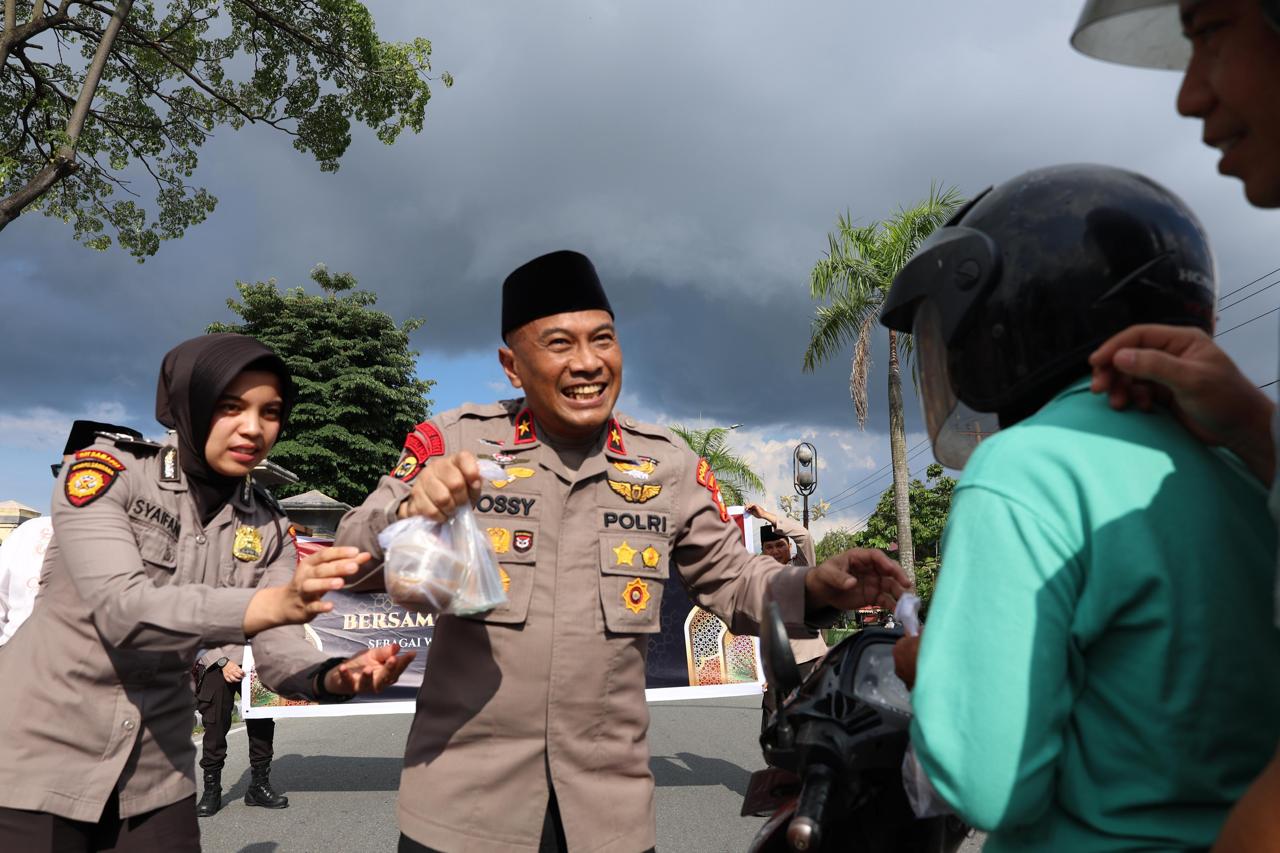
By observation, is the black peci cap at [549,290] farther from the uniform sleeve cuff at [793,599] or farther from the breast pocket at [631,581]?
the uniform sleeve cuff at [793,599]

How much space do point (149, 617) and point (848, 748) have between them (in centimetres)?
156

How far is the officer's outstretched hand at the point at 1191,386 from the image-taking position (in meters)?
1.25

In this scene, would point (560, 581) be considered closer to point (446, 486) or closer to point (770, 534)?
point (446, 486)

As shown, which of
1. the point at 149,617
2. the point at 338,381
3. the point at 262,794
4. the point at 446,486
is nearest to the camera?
the point at 446,486

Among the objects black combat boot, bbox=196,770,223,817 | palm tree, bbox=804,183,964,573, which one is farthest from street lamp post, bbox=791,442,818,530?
black combat boot, bbox=196,770,223,817

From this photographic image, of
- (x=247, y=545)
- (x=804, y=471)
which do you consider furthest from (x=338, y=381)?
(x=247, y=545)

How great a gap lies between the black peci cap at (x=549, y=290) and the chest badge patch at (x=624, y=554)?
65 centimetres

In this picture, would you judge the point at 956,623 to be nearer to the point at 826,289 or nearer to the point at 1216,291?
the point at 1216,291

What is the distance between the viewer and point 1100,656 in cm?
120

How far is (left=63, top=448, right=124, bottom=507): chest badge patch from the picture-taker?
8.16 ft

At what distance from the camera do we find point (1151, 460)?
1226 mm

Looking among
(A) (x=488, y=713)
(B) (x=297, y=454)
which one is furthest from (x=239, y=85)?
(B) (x=297, y=454)

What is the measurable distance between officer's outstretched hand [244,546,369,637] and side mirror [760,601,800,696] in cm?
92

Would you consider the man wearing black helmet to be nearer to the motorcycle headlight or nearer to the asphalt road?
the motorcycle headlight
